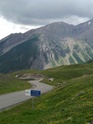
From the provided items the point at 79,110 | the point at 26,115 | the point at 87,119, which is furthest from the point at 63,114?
the point at 26,115

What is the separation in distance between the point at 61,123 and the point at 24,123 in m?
6.95

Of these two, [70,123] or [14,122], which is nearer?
[70,123]

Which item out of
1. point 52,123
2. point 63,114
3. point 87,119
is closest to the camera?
point 87,119

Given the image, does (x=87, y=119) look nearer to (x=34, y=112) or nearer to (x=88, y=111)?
(x=88, y=111)

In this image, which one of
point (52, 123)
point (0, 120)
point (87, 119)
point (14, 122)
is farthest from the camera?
point (0, 120)

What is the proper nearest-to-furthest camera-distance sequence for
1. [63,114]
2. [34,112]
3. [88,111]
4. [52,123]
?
[52,123] → [88,111] → [63,114] → [34,112]

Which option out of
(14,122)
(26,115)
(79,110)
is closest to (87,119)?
(79,110)

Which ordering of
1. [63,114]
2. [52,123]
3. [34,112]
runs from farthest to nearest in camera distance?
[34,112] → [63,114] → [52,123]

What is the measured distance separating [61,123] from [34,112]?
1513 centimetres

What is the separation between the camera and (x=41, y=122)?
28234 mm

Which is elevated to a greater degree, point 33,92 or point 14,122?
point 33,92

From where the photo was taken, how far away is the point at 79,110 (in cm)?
2941

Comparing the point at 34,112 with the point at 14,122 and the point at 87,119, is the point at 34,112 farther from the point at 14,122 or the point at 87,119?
the point at 87,119

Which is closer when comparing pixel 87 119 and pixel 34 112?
pixel 87 119
